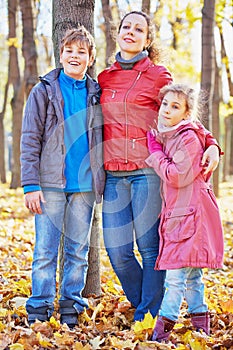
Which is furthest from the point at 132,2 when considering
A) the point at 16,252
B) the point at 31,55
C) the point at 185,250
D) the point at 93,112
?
the point at 185,250

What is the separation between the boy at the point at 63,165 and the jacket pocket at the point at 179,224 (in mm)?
583

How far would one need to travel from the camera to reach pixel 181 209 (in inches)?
139

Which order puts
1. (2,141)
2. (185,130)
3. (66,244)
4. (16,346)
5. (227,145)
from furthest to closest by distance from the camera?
(227,145)
(2,141)
(66,244)
(185,130)
(16,346)

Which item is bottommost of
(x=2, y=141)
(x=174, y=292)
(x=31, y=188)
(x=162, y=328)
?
(x=162, y=328)

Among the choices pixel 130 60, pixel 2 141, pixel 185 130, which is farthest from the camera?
pixel 2 141

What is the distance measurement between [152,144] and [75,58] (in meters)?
0.83

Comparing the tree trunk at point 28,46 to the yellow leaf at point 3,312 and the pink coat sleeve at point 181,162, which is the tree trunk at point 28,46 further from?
the pink coat sleeve at point 181,162

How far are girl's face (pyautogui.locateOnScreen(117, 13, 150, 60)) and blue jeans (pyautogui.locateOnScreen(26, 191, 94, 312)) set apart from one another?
1.09 metres

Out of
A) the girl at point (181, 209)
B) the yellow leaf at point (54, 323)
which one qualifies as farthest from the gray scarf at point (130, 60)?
the yellow leaf at point (54, 323)

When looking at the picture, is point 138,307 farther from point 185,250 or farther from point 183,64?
point 183,64

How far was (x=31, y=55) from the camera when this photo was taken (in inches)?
460

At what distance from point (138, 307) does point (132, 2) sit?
30.1ft

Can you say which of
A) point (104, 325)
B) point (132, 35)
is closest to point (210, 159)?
point (132, 35)

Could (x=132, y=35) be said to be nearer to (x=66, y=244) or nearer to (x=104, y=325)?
(x=66, y=244)
